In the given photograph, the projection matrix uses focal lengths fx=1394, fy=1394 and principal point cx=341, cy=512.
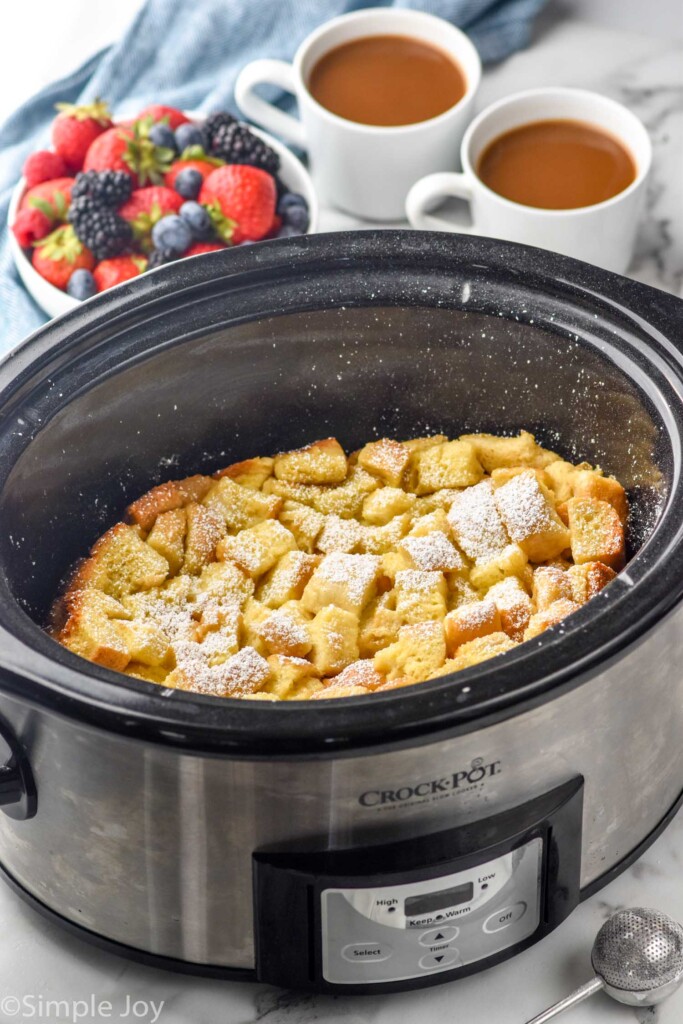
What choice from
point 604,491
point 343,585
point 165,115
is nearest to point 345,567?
point 343,585

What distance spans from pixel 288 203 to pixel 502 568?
0.76 m

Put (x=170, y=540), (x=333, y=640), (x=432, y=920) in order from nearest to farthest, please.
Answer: (x=432, y=920), (x=333, y=640), (x=170, y=540)

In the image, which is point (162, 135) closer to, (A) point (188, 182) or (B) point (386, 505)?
(A) point (188, 182)

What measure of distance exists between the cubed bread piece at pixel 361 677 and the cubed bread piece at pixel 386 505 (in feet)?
0.62

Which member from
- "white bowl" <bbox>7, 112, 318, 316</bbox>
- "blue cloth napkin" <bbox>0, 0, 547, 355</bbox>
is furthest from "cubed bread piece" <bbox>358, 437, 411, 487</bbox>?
"blue cloth napkin" <bbox>0, 0, 547, 355</bbox>

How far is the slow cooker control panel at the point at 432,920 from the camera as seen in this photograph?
102 cm

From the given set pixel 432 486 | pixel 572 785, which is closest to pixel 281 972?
pixel 572 785

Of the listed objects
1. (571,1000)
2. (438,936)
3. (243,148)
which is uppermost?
(243,148)

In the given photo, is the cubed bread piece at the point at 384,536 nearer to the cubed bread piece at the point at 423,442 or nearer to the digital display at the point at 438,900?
the cubed bread piece at the point at 423,442

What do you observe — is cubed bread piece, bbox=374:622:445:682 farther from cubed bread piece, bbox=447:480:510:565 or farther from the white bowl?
the white bowl

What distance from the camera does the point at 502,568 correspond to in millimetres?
1204

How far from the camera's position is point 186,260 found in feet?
4.17

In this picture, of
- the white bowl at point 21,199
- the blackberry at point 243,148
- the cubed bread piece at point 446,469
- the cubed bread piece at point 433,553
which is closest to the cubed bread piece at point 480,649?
the cubed bread piece at point 433,553

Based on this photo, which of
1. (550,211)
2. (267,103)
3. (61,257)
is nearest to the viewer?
(550,211)
